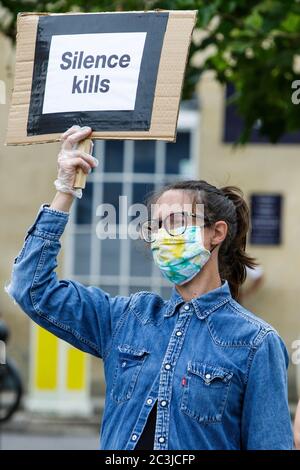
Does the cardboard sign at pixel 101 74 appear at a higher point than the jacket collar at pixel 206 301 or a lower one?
higher

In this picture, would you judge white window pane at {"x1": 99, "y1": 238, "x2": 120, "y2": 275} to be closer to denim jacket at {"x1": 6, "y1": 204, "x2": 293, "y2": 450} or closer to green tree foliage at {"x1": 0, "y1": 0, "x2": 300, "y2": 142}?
green tree foliage at {"x1": 0, "y1": 0, "x2": 300, "y2": 142}

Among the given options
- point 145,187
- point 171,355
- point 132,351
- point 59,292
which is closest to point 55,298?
point 59,292

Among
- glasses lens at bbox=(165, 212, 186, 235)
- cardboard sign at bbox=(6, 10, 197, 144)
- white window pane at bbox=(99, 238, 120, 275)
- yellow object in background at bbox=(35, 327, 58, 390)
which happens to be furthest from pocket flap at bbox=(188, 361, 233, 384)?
white window pane at bbox=(99, 238, 120, 275)

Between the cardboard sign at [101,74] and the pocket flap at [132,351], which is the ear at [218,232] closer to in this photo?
the cardboard sign at [101,74]

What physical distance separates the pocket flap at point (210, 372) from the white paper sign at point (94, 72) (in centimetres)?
83

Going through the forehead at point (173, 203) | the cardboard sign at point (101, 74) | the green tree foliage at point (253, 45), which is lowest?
the forehead at point (173, 203)

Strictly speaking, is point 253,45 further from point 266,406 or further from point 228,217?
point 266,406

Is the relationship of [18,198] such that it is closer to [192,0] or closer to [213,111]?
[213,111]

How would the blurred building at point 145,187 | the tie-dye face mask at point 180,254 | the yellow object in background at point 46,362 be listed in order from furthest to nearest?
the blurred building at point 145,187 < the yellow object in background at point 46,362 < the tie-dye face mask at point 180,254

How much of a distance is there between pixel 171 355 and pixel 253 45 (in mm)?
4079

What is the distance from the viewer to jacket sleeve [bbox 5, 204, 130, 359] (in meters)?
3.58

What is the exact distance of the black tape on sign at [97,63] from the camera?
3748 mm

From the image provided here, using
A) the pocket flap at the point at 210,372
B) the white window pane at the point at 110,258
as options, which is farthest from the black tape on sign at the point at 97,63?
the white window pane at the point at 110,258

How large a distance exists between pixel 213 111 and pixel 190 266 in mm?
10393
